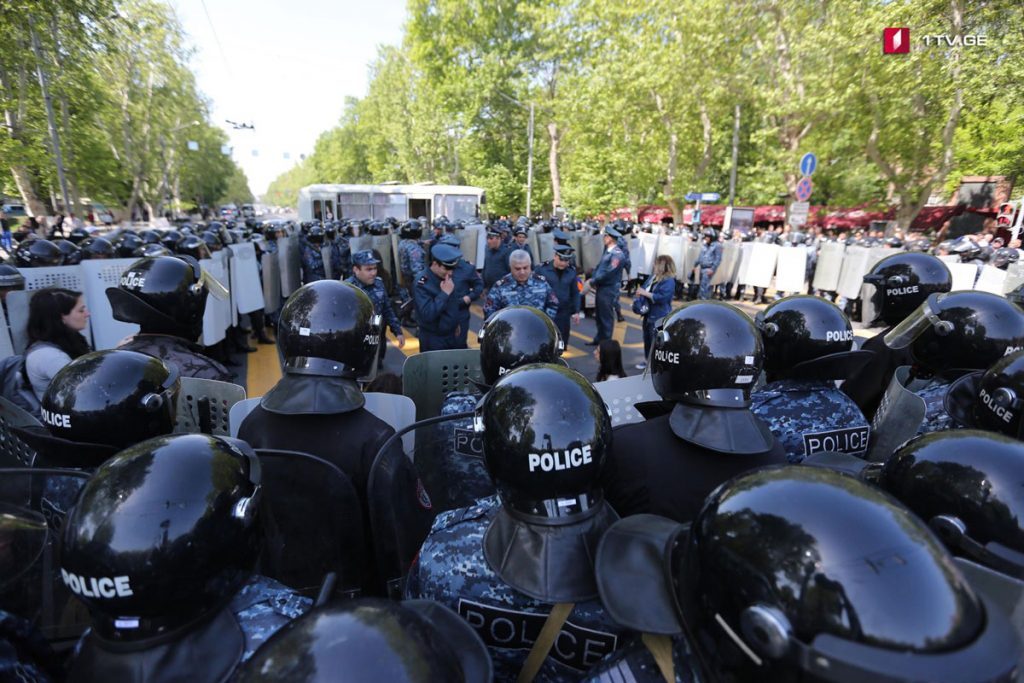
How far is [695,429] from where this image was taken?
1865 mm

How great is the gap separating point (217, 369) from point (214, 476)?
219cm

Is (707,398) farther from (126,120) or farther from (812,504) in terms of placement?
(126,120)

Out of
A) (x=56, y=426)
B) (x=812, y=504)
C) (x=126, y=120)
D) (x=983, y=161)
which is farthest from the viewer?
(x=126, y=120)

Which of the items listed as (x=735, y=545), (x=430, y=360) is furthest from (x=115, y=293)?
(x=735, y=545)

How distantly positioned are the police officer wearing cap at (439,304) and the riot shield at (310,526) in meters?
3.49

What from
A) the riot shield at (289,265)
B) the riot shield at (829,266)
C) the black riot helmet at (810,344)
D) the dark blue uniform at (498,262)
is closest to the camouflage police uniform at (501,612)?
the black riot helmet at (810,344)

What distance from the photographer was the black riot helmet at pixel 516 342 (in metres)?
2.51

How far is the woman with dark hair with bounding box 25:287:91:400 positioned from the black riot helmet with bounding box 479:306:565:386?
2.60 meters

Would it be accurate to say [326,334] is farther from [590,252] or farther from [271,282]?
[590,252]

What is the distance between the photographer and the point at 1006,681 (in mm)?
773

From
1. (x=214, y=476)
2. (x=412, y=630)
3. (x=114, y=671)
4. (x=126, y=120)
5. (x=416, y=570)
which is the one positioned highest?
(x=126, y=120)

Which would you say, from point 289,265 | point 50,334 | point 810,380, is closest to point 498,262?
point 289,265

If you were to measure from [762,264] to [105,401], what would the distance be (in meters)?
13.8

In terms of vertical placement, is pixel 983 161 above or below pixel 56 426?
above
